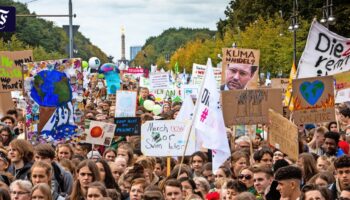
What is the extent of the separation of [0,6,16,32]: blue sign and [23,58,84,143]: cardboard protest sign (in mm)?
6109

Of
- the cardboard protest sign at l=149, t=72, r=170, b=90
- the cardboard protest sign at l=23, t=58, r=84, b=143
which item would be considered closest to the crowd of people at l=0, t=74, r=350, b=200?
the cardboard protest sign at l=23, t=58, r=84, b=143

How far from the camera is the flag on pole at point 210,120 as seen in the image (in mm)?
13078

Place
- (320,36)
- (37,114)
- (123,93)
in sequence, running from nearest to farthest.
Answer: (37,114)
(320,36)
(123,93)

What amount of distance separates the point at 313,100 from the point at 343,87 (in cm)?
420

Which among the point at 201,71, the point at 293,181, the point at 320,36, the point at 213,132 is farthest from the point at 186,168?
the point at 201,71

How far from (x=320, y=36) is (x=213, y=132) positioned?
13.0ft

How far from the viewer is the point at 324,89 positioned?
1575 cm

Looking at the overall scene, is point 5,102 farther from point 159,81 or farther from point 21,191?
point 159,81

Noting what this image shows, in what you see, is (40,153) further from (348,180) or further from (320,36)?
(320,36)

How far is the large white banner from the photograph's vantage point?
16.5m

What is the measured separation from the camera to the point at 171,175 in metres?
12.2

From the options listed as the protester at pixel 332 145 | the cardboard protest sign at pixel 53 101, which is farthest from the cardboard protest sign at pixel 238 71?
the protester at pixel 332 145

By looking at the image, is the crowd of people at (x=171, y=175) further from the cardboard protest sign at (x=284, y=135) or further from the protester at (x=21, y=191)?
the cardboard protest sign at (x=284, y=135)

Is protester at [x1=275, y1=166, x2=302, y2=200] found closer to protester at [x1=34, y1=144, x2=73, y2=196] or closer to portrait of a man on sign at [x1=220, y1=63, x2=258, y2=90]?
protester at [x1=34, y1=144, x2=73, y2=196]
